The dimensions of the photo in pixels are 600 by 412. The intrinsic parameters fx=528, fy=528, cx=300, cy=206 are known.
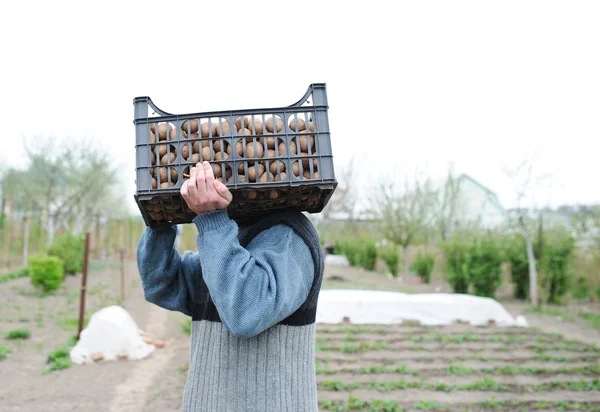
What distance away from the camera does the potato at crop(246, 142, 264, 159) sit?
156 centimetres

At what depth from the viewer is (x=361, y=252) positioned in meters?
28.7

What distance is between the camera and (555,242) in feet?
45.5

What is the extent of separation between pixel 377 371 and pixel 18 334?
524 cm

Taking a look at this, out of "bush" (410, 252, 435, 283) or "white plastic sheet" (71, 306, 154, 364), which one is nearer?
"white plastic sheet" (71, 306, 154, 364)

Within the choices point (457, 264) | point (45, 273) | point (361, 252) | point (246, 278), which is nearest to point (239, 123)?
point (246, 278)

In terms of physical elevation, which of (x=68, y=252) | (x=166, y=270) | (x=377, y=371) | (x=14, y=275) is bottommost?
(x=377, y=371)

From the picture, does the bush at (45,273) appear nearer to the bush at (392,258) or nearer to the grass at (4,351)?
the grass at (4,351)

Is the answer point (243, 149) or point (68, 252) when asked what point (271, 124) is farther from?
point (68, 252)

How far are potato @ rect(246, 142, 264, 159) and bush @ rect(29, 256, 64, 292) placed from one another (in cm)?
1184

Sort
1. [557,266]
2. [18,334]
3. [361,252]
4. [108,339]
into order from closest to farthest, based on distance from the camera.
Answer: [108,339] → [18,334] → [557,266] → [361,252]

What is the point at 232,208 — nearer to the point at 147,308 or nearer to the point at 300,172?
the point at 300,172

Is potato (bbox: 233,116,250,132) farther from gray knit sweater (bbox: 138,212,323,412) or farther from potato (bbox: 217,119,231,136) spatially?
gray knit sweater (bbox: 138,212,323,412)

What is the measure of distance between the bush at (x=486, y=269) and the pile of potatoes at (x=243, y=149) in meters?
14.2

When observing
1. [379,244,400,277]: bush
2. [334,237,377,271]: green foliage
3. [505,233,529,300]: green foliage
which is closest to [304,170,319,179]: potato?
[505,233,529,300]: green foliage
